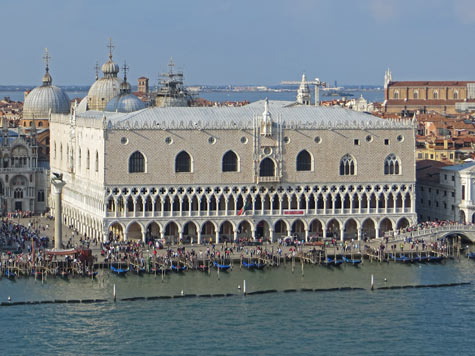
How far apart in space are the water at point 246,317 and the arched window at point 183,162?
8101 mm

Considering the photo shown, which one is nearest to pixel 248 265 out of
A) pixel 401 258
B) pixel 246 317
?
pixel 401 258

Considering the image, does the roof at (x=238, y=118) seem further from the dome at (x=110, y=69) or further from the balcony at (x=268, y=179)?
the dome at (x=110, y=69)

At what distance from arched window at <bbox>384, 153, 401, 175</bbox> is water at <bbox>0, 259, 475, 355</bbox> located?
9.31 metres

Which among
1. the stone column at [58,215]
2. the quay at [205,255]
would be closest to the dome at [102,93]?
the quay at [205,255]

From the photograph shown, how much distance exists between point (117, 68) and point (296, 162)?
23515mm

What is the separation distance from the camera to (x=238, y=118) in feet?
244

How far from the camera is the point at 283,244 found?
71.9 meters

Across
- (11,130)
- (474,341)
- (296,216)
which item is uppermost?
(11,130)

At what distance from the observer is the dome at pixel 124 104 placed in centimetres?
8281

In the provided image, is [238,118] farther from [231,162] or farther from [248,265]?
[248,265]

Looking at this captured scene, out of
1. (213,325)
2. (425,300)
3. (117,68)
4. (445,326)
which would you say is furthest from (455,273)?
(117,68)

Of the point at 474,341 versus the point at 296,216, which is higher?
the point at 296,216

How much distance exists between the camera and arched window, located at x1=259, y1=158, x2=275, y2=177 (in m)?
72.9

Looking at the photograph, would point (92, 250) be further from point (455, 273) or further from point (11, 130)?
point (11, 130)
